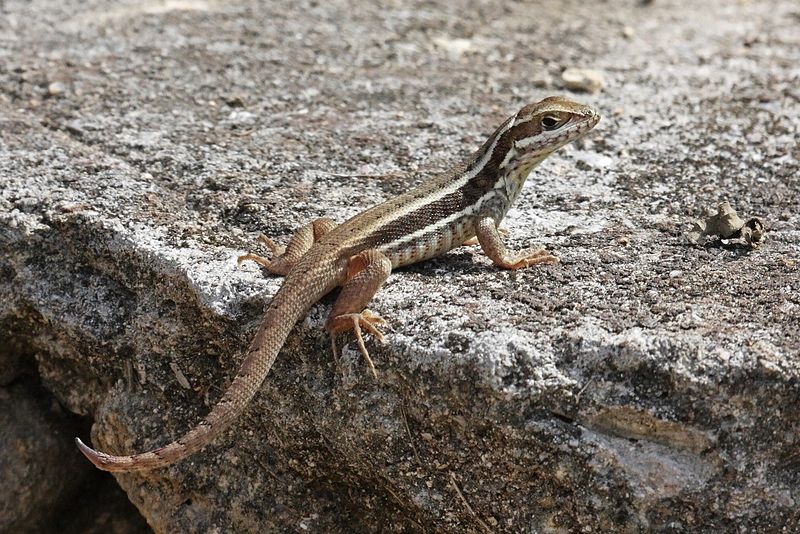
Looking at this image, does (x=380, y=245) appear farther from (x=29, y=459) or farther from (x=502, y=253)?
(x=29, y=459)

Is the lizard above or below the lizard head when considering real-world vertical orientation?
below

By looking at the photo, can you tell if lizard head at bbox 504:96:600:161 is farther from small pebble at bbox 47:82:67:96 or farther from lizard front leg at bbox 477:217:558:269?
small pebble at bbox 47:82:67:96

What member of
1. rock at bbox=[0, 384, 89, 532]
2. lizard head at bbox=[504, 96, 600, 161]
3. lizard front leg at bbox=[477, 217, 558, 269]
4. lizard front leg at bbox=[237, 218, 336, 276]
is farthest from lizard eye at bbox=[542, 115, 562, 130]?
rock at bbox=[0, 384, 89, 532]

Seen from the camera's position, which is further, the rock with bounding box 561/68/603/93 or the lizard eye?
the rock with bounding box 561/68/603/93

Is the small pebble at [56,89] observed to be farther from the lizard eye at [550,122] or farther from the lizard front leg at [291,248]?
the lizard eye at [550,122]

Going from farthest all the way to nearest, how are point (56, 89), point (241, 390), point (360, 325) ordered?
point (56, 89) < point (360, 325) < point (241, 390)

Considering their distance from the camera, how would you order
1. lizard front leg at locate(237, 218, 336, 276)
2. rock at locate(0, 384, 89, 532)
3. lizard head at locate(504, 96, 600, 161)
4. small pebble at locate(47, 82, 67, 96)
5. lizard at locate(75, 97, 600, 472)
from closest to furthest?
lizard at locate(75, 97, 600, 472), lizard front leg at locate(237, 218, 336, 276), lizard head at locate(504, 96, 600, 161), rock at locate(0, 384, 89, 532), small pebble at locate(47, 82, 67, 96)

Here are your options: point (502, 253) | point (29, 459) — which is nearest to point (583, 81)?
point (502, 253)

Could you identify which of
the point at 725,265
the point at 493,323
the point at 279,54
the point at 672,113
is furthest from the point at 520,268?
the point at 279,54
